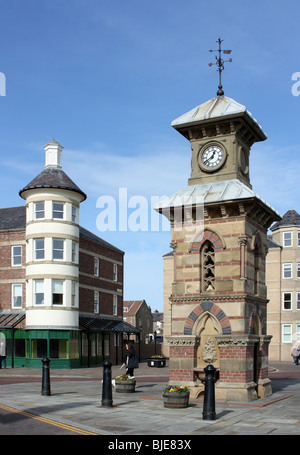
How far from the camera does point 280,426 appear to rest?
12109 millimetres

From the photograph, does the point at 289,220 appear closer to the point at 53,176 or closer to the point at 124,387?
the point at 53,176

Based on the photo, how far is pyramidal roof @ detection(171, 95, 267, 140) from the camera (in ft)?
59.0

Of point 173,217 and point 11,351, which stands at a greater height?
point 173,217

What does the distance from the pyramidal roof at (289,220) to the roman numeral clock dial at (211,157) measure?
3561 centimetres

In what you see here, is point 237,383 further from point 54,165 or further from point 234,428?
point 54,165

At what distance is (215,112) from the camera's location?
60.1 feet

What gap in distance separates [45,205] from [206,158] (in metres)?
19.6

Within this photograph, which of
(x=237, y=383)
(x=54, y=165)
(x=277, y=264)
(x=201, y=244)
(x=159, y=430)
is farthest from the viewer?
(x=277, y=264)

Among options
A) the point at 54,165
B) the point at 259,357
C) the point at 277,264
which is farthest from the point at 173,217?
the point at 277,264

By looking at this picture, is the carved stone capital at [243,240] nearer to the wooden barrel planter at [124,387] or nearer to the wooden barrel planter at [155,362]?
the wooden barrel planter at [124,387]

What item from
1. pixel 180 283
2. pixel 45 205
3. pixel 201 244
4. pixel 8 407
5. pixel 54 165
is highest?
pixel 54 165

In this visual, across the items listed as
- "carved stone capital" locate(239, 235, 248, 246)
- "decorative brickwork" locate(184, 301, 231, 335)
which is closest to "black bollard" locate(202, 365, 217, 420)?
"decorative brickwork" locate(184, 301, 231, 335)

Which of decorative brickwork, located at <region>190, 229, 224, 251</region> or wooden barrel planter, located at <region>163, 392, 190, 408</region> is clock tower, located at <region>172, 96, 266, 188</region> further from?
wooden barrel planter, located at <region>163, 392, 190, 408</region>

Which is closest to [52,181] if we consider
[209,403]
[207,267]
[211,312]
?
[207,267]
